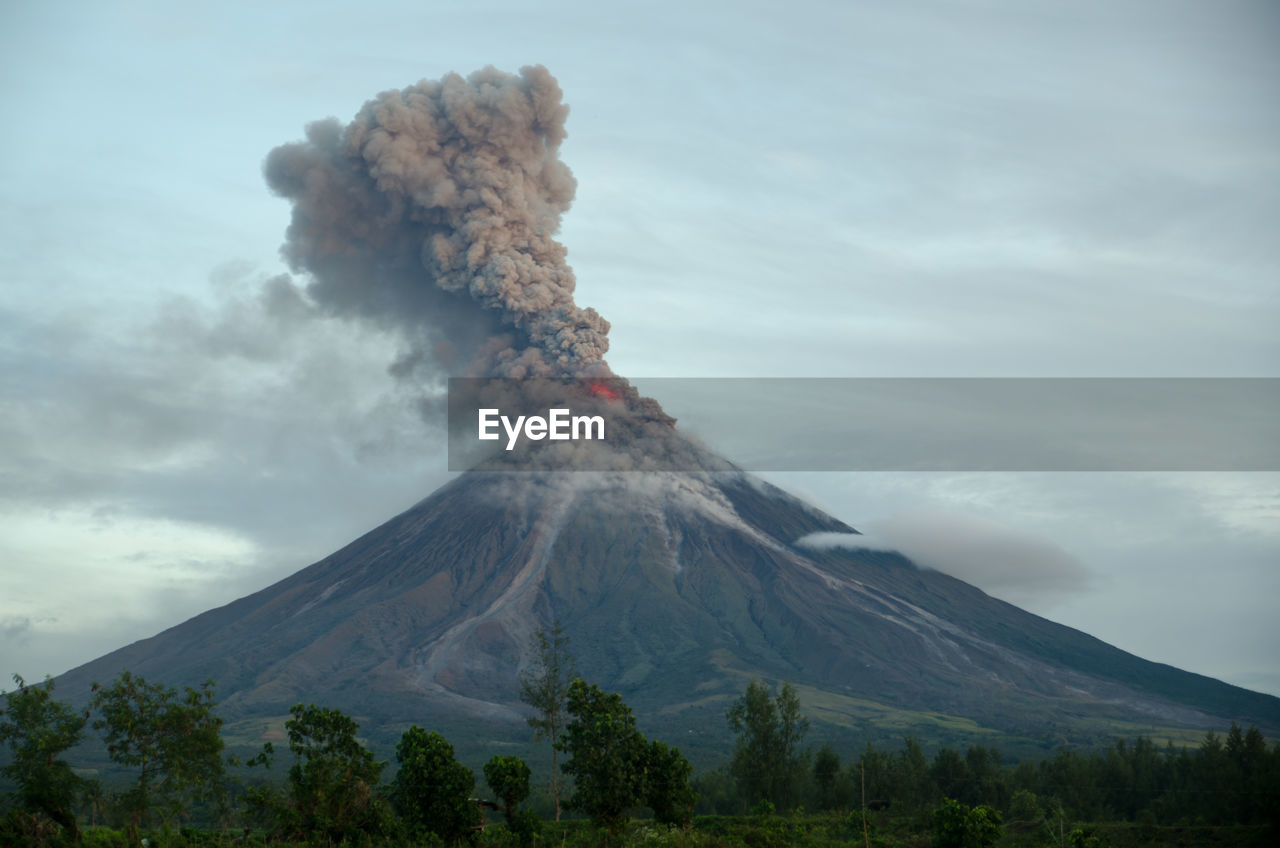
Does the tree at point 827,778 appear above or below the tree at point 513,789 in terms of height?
below

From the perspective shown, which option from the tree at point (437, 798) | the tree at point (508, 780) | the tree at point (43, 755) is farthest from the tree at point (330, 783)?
the tree at point (43, 755)

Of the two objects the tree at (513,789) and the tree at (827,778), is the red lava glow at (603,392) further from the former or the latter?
the tree at (513,789)

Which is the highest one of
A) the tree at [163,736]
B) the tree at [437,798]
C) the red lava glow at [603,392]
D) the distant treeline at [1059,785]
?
the red lava glow at [603,392]

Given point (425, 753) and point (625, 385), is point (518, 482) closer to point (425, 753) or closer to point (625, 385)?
point (625, 385)

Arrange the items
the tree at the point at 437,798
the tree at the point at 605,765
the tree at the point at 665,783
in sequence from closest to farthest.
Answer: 1. the tree at the point at 437,798
2. the tree at the point at 605,765
3. the tree at the point at 665,783

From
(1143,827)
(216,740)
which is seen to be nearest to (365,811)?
(216,740)

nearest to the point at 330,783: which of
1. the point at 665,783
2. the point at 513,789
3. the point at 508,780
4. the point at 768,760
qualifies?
the point at 508,780

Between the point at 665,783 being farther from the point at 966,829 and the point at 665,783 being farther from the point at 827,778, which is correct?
the point at 827,778
